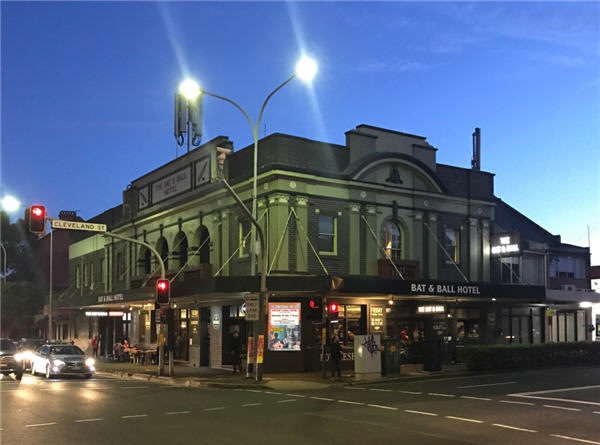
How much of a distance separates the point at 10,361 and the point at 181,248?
12.9 meters

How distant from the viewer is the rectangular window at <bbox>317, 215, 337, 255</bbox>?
30438 millimetres

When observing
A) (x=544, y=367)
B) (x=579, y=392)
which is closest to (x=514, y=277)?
(x=544, y=367)

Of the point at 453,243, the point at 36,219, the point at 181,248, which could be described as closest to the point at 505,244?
the point at 453,243

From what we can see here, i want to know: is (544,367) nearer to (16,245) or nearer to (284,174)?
(284,174)

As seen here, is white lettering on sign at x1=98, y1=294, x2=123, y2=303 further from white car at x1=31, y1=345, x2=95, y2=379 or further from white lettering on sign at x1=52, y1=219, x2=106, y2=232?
white lettering on sign at x1=52, y1=219, x2=106, y2=232

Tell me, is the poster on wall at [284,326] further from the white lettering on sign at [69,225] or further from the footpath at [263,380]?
the white lettering on sign at [69,225]

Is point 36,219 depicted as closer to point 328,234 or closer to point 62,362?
point 62,362

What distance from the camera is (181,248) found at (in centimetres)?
3825

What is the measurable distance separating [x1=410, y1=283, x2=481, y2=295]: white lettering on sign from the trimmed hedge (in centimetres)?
236

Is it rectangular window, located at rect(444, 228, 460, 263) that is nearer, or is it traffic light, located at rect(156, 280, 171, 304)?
traffic light, located at rect(156, 280, 171, 304)

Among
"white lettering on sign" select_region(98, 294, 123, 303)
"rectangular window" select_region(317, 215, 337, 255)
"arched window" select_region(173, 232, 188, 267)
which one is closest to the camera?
"rectangular window" select_region(317, 215, 337, 255)

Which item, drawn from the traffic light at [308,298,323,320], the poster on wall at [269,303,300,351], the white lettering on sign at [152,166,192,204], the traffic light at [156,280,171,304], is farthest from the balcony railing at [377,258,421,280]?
the white lettering on sign at [152,166,192,204]

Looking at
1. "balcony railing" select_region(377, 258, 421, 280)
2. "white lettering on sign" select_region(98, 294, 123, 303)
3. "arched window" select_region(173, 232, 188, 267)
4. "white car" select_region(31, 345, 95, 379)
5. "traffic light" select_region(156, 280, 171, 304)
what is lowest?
"white car" select_region(31, 345, 95, 379)

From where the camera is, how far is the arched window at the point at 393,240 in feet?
107
